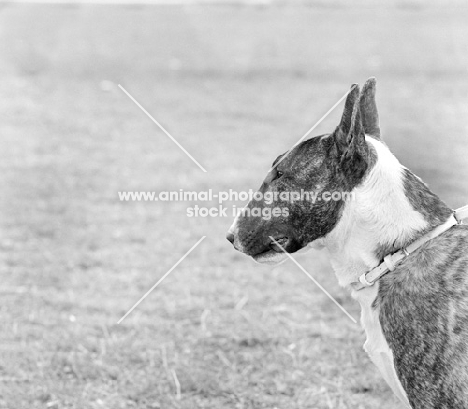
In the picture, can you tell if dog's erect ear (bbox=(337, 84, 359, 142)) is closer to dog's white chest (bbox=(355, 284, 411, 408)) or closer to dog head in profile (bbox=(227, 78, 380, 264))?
dog head in profile (bbox=(227, 78, 380, 264))

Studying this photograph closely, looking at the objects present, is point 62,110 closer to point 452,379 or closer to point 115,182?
point 115,182

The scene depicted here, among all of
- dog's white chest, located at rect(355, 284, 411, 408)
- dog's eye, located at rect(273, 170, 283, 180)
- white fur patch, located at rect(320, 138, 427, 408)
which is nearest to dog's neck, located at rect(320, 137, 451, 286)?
white fur patch, located at rect(320, 138, 427, 408)

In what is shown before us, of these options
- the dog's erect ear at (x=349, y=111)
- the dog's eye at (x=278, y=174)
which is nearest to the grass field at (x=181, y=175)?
the dog's eye at (x=278, y=174)

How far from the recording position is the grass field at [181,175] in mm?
4656

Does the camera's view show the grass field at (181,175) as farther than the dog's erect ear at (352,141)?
Yes

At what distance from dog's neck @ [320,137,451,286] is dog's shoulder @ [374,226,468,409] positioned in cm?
10

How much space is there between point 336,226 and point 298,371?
5.55 ft

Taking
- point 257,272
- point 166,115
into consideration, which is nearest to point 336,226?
point 257,272

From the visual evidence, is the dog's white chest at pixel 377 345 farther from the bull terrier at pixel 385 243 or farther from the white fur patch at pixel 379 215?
the white fur patch at pixel 379 215

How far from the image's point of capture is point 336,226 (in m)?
3.30

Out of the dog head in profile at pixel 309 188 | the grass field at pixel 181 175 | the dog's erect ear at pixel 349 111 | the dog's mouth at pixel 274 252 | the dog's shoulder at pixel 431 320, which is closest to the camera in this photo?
the dog's shoulder at pixel 431 320

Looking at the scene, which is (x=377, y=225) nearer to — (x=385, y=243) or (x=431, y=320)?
(x=385, y=243)

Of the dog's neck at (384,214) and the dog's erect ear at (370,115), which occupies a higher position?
the dog's erect ear at (370,115)

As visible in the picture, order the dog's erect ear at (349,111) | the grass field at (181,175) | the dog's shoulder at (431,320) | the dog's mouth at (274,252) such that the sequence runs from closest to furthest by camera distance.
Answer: the dog's shoulder at (431,320) < the dog's erect ear at (349,111) < the dog's mouth at (274,252) < the grass field at (181,175)
